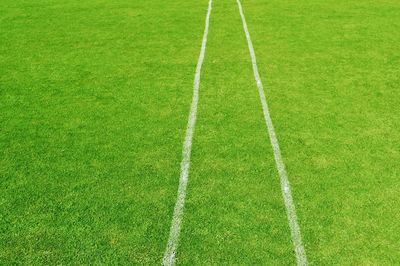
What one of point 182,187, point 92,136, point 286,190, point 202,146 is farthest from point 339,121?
point 92,136

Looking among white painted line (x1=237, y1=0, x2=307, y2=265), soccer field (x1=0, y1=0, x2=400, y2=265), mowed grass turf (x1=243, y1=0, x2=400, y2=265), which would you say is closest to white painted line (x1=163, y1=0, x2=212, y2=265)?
soccer field (x1=0, y1=0, x2=400, y2=265)

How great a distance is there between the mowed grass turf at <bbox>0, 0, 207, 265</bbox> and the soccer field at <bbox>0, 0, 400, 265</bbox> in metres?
0.02

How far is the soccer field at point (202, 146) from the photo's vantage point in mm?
4906

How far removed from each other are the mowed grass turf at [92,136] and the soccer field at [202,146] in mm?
24

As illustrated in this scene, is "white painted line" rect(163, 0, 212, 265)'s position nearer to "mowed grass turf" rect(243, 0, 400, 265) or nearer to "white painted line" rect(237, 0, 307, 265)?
"white painted line" rect(237, 0, 307, 265)

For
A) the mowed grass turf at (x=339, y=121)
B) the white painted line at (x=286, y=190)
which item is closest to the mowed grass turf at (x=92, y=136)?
the white painted line at (x=286, y=190)

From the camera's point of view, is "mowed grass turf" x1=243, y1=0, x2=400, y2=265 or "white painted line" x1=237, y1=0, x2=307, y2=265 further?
"mowed grass turf" x1=243, y1=0, x2=400, y2=265

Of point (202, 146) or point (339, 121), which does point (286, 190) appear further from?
point (339, 121)

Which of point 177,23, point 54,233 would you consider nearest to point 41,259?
point 54,233

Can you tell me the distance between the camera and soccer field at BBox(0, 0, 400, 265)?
491 cm

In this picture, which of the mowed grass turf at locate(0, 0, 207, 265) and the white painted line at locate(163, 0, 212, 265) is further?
the mowed grass turf at locate(0, 0, 207, 265)

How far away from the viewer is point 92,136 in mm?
6957

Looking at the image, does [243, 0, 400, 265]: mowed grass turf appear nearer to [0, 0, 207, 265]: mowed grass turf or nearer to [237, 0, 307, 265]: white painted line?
[237, 0, 307, 265]: white painted line

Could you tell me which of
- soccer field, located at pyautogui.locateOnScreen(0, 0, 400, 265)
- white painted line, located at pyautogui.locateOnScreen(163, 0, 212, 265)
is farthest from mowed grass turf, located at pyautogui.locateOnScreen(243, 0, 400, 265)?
white painted line, located at pyautogui.locateOnScreen(163, 0, 212, 265)
